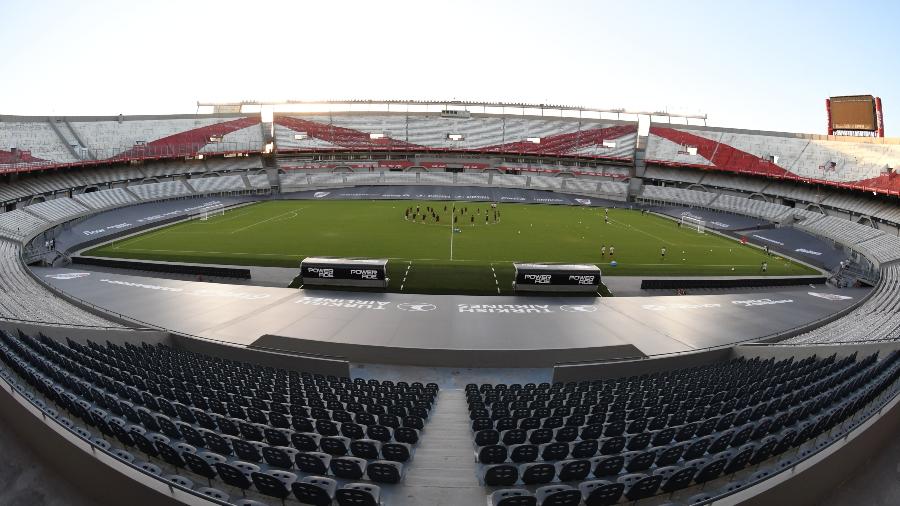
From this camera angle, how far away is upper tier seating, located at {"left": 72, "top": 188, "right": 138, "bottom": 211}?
52062 millimetres

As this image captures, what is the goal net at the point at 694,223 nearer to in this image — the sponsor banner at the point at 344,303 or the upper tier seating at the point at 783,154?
the upper tier seating at the point at 783,154

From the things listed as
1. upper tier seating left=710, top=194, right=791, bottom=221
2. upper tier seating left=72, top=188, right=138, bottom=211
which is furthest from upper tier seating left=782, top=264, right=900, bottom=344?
upper tier seating left=72, top=188, right=138, bottom=211

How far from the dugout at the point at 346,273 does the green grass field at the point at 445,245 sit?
54.3 inches

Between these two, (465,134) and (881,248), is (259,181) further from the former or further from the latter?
(881,248)

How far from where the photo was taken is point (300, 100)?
8881 cm

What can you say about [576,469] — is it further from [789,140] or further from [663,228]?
[789,140]

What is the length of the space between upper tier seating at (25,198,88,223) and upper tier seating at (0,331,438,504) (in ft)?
126

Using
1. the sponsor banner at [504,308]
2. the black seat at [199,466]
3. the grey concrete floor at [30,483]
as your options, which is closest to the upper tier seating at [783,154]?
the sponsor banner at [504,308]

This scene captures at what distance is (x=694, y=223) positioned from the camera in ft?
183

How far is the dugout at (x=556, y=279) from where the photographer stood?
27.6 metres

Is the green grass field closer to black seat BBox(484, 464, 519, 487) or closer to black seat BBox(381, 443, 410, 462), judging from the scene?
black seat BBox(381, 443, 410, 462)

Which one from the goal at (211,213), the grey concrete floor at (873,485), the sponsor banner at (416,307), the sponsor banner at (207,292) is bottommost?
the sponsor banner at (416,307)

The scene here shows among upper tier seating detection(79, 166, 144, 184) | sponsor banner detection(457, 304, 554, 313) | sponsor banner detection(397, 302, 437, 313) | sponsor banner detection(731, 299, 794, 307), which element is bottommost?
sponsor banner detection(731, 299, 794, 307)

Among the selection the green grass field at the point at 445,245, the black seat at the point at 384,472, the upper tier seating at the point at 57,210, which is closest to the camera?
the black seat at the point at 384,472
